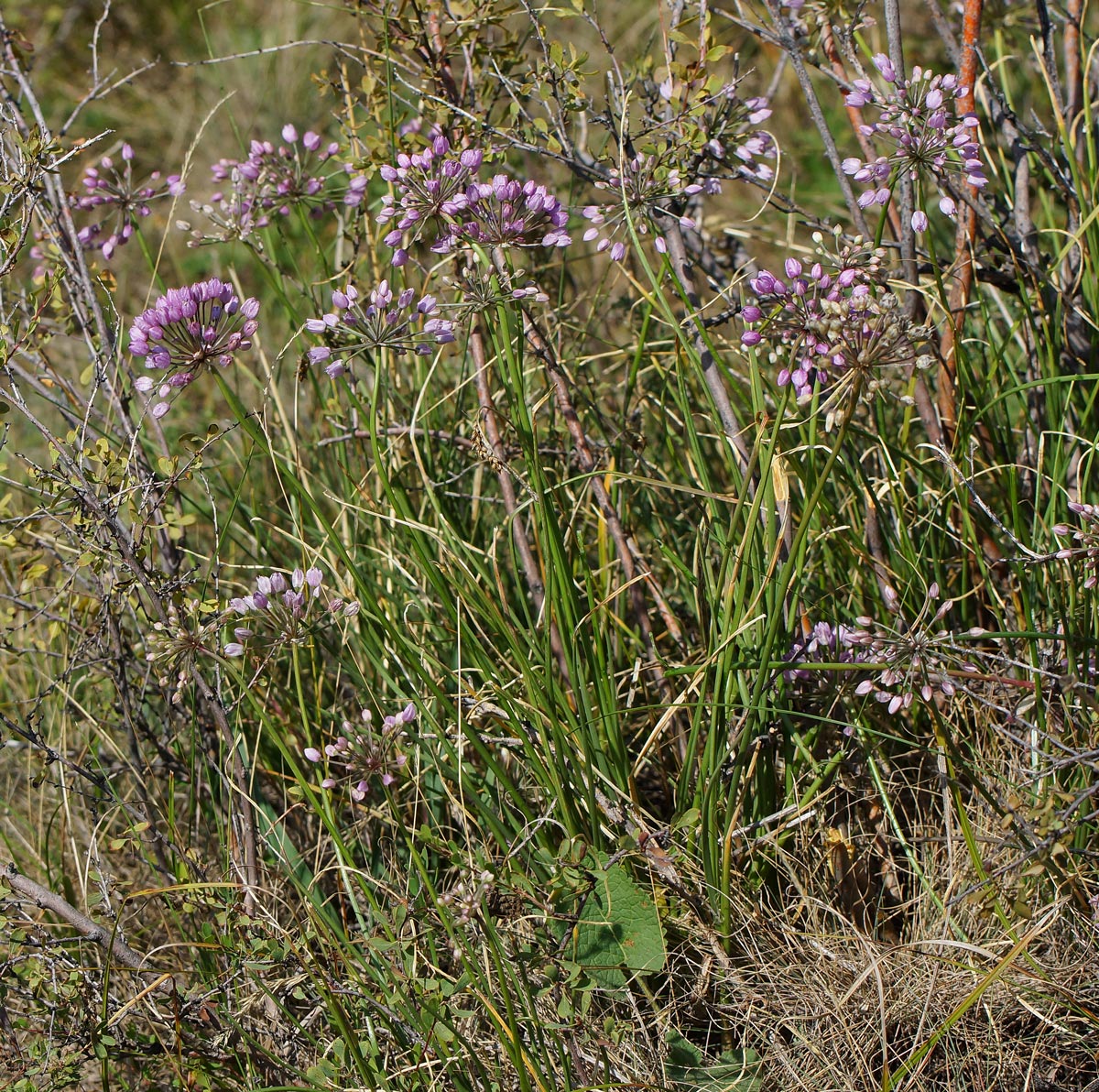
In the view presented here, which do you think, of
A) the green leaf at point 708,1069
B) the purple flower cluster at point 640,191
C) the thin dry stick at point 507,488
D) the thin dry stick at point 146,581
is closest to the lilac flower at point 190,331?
the thin dry stick at point 146,581

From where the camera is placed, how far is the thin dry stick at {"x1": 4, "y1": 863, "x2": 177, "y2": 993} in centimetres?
153

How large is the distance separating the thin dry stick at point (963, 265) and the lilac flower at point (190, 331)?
1199 mm

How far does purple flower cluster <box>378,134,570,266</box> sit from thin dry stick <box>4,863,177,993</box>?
112 cm

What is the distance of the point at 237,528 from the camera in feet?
8.38

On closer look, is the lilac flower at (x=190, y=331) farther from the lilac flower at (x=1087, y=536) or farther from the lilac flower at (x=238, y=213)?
the lilac flower at (x=1087, y=536)

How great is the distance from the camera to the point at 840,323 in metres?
1.41

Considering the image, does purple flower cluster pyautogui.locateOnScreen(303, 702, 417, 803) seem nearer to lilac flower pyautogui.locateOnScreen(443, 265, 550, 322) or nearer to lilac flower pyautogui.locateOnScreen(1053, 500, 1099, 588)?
lilac flower pyautogui.locateOnScreen(443, 265, 550, 322)

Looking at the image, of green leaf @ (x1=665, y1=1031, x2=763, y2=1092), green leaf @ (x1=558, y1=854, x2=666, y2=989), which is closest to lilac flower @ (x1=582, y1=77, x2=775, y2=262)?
green leaf @ (x1=558, y1=854, x2=666, y2=989)

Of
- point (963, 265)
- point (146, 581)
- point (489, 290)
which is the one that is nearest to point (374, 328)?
point (489, 290)

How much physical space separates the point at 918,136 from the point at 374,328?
91 centimetres

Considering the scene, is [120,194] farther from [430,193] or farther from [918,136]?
[918,136]

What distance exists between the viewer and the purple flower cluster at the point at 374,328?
4.99 feet

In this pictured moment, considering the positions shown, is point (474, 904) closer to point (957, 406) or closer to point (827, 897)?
point (827, 897)

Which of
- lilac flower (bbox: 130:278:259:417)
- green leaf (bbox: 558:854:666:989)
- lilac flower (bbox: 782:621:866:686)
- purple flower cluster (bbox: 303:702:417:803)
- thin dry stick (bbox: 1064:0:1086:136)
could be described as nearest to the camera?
lilac flower (bbox: 130:278:259:417)
